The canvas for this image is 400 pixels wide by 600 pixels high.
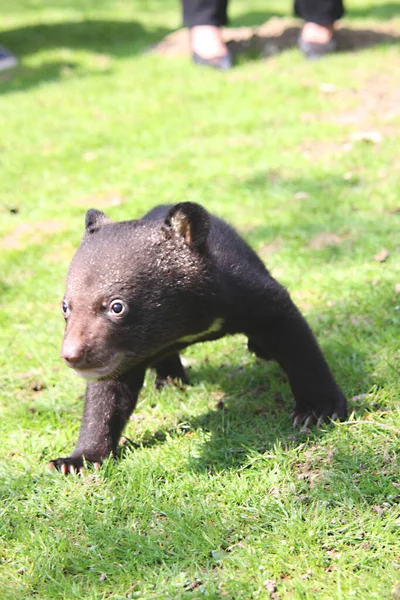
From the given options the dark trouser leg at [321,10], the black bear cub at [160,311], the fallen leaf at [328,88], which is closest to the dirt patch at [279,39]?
the dark trouser leg at [321,10]

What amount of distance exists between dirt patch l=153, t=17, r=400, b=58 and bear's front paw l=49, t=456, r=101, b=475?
8163mm

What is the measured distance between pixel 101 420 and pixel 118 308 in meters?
0.69

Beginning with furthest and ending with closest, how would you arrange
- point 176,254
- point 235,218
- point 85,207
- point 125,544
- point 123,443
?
point 85,207 < point 235,218 < point 123,443 < point 176,254 < point 125,544

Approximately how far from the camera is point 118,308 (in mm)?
2953

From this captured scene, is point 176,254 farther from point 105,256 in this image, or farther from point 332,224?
point 332,224

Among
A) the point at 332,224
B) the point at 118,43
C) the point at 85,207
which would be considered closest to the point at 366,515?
the point at 332,224

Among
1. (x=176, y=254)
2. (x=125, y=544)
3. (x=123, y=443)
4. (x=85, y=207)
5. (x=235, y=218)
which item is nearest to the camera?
(x=125, y=544)

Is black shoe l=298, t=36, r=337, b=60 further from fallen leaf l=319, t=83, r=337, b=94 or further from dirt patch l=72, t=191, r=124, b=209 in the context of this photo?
dirt patch l=72, t=191, r=124, b=209

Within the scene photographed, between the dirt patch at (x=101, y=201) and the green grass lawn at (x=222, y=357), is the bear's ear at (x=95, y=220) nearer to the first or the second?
the green grass lawn at (x=222, y=357)

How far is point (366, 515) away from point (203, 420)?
3.64ft

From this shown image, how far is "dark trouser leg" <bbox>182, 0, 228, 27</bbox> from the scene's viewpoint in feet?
31.3

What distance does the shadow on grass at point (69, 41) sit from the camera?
435 inches

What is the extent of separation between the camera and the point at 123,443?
3.66m

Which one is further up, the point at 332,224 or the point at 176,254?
the point at 176,254
